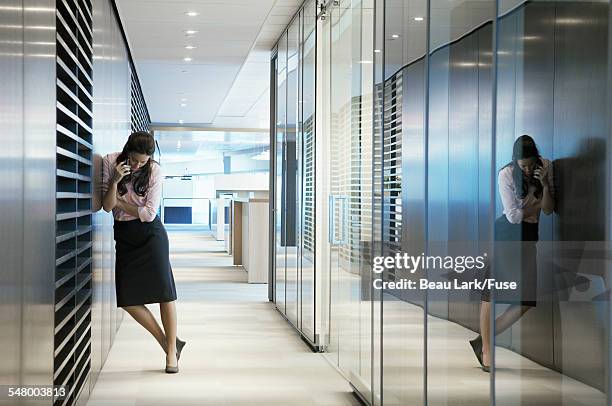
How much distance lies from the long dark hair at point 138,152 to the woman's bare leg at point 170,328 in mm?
799

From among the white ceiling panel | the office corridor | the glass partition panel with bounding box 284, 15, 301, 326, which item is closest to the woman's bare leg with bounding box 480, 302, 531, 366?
the office corridor

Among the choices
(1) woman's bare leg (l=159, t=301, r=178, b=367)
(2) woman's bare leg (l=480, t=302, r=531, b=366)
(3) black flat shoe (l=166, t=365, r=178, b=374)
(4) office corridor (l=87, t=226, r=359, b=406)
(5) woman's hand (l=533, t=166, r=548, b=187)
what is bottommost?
(4) office corridor (l=87, t=226, r=359, b=406)

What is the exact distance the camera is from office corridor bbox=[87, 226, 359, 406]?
203 inches

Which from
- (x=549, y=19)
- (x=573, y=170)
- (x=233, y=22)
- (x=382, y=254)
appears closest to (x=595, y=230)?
(x=573, y=170)

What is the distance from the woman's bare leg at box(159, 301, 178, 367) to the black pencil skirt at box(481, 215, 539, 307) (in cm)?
354

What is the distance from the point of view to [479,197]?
2906 mm

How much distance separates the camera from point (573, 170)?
2234 millimetres

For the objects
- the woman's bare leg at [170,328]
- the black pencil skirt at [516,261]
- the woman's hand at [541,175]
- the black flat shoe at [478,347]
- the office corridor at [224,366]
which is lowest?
the office corridor at [224,366]

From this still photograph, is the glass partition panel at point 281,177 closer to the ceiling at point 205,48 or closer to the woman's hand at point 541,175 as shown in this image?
the ceiling at point 205,48

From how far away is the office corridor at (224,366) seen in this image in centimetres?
517

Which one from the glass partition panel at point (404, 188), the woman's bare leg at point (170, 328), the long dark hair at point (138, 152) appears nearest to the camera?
the glass partition panel at point (404, 188)

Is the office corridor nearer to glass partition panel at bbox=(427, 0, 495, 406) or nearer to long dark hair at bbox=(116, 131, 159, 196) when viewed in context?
long dark hair at bbox=(116, 131, 159, 196)

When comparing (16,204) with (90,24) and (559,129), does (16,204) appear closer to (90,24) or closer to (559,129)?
(559,129)

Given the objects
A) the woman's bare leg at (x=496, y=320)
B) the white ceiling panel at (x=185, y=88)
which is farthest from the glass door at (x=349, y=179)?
the white ceiling panel at (x=185, y=88)
